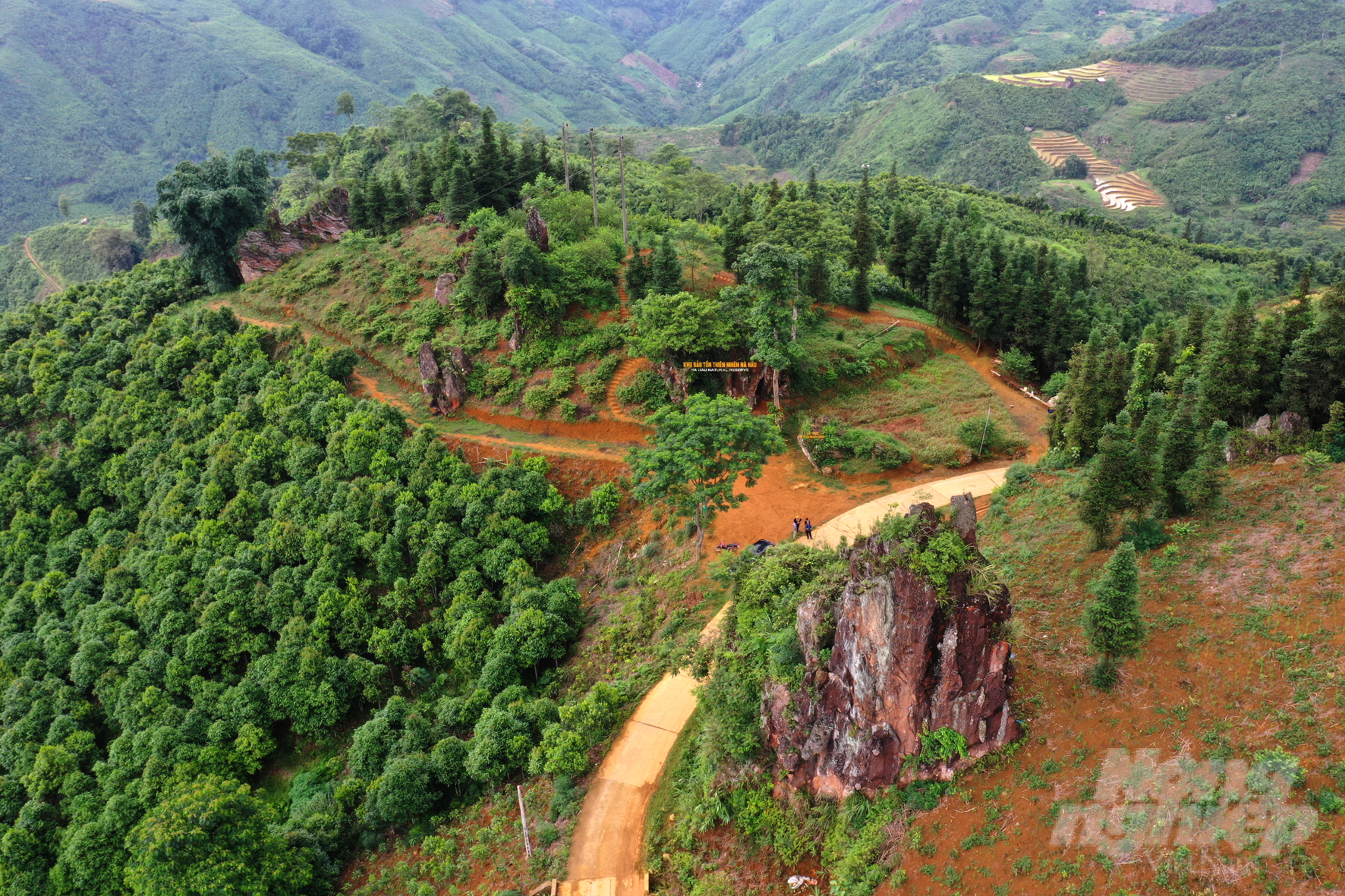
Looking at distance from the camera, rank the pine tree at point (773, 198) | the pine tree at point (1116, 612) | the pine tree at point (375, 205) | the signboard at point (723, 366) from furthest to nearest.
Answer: the pine tree at point (375, 205)
the pine tree at point (773, 198)
the signboard at point (723, 366)
the pine tree at point (1116, 612)

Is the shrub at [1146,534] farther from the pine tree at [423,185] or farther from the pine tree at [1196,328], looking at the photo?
the pine tree at [423,185]

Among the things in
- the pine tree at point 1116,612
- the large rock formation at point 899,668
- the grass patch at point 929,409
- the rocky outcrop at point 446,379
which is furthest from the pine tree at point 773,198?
the pine tree at point 1116,612

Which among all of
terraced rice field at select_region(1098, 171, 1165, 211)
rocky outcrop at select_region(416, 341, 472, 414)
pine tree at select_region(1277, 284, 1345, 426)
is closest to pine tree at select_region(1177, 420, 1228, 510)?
pine tree at select_region(1277, 284, 1345, 426)

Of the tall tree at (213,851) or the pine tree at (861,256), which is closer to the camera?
the tall tree at (213,851)

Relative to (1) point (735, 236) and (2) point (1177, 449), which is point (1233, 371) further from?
(1) point (735, 236)

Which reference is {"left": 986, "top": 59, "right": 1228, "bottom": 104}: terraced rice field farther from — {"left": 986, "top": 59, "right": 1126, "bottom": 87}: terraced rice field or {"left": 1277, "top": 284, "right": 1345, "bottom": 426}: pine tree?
{"left": 1277, "top": 284, "right": 1345, "bottom": 426}: pine tree
